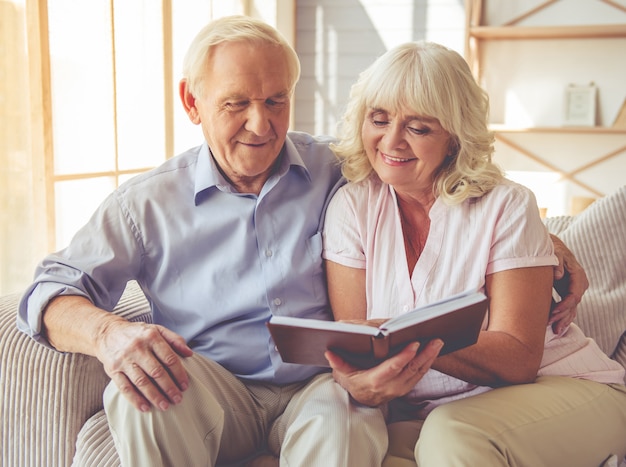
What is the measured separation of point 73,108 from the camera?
2.64 metres

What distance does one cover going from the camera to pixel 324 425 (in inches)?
53.1

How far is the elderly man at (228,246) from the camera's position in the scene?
64.2 inches

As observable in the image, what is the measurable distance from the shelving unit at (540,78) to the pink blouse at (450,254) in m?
3.03

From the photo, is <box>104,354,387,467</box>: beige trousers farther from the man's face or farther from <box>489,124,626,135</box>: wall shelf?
<box>489,124,626,135</box>: wall shelf

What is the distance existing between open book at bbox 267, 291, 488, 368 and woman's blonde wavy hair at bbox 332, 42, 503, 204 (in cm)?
44

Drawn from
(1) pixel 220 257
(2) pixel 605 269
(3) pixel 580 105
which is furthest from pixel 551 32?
(1) pixel 220 257

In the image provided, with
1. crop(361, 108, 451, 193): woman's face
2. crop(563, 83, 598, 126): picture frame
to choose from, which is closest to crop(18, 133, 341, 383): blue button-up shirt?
crop(361, 108, 451, 193): woman's face

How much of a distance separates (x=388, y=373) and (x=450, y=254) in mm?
407

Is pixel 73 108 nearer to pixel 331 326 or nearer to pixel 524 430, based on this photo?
pixel 331 326

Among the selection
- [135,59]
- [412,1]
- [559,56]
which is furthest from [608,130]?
[135,59]

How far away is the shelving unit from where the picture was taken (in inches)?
171

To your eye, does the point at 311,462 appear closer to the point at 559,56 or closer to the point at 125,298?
the point at 125,298

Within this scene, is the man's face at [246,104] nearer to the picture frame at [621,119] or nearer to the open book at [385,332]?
the open book at [385,332]

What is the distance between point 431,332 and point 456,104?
610mm
